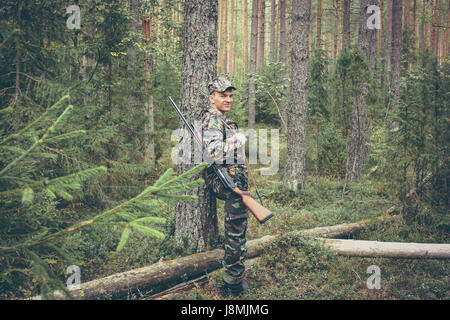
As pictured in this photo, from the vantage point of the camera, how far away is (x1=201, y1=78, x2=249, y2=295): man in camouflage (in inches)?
180

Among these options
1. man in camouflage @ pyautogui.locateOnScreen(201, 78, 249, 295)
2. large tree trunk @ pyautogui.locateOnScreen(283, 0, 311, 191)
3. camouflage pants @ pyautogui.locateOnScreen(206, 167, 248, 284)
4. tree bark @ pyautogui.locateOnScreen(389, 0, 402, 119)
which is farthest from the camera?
tree bark @ pyautogui.locateOnScreen(389, 0, 402, 119)

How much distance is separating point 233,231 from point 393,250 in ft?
9.74

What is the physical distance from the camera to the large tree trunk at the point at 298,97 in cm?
976

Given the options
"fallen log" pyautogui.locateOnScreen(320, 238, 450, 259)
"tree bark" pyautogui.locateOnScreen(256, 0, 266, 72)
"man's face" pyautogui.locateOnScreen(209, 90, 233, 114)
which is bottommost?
"fallen log" pyautogui.locateOnScreen(320, 238, 450, 259)

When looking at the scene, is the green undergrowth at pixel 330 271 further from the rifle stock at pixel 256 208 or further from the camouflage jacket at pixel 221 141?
the camouflage jacket at pixel 221 141

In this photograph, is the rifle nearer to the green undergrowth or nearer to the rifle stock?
the rifle stock

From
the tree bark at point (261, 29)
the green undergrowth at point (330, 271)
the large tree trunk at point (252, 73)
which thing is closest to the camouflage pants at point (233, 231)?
the green undergrowth at point (330, 271)

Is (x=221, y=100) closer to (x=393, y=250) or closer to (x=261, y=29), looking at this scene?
(x=393, y=250)

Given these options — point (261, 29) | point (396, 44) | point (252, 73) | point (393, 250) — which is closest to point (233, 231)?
point (393, 250)

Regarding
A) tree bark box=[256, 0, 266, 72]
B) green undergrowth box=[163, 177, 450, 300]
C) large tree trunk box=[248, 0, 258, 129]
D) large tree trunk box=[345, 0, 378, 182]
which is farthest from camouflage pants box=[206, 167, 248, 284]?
tree bark box=[256, 0, 266, 72]

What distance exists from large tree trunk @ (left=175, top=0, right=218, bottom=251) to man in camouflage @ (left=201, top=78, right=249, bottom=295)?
0.48 m

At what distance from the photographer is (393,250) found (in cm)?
557

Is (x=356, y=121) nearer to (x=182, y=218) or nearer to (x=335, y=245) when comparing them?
(x=335, y=245)

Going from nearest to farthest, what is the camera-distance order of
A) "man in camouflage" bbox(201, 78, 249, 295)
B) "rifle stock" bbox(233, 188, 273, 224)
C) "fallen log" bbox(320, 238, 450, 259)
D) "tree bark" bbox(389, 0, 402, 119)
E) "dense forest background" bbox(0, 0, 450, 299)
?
"dense forest background" bbox(0, 0, 450, 299)
"rifle stock" bbox(233, 188, 273, 224)
"man in camouflage" bbox(201, 78, 249, 295)
"fallen log" bbox(320, 238, 450, 259)
"tree bark" bbox(389, 0, 402, 119)
